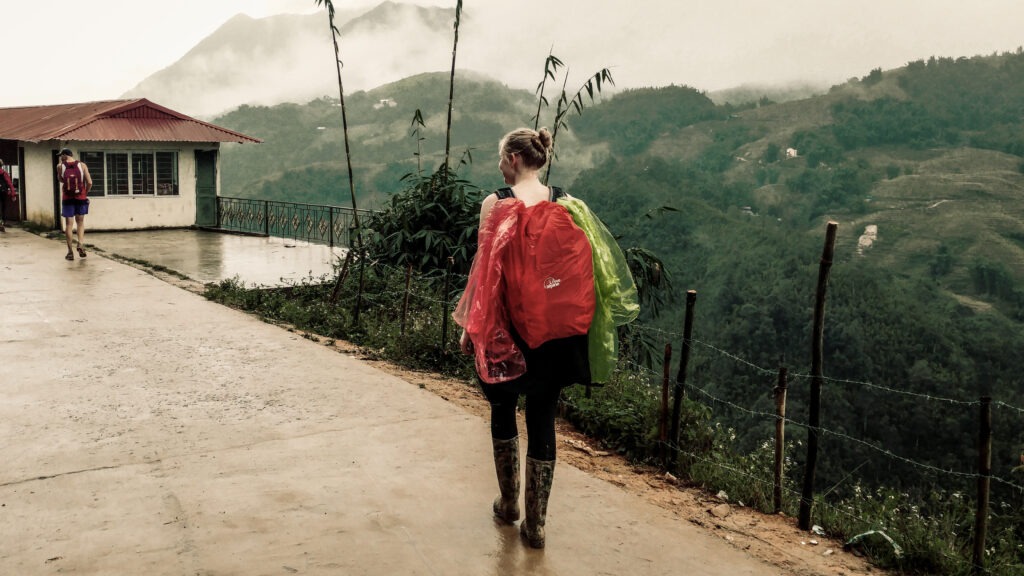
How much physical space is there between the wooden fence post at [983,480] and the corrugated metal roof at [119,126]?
1694cm

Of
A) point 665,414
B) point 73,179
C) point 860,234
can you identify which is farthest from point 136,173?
point 860,234

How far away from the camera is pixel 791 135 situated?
107 meters

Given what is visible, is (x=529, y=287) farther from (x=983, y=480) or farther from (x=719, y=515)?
(x=983, y=480)

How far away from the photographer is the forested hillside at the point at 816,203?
39750mm

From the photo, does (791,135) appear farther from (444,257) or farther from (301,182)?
(444,257)

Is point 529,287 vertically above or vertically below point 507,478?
above

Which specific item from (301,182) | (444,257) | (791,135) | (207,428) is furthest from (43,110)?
(791,135)

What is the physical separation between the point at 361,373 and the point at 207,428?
1562 millimetres

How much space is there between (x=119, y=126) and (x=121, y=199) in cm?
159

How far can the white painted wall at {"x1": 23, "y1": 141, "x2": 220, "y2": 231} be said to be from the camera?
57.5 feet

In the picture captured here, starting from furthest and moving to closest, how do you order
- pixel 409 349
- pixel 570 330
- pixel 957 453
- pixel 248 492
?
pixel 957 453, pixel 409 349, pixel 248 492, pixel 570 330

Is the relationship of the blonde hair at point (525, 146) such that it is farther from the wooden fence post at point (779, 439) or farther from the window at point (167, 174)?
the window at point (167, 174)

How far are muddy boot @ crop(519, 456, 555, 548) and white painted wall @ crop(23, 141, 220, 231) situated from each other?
17056 mm

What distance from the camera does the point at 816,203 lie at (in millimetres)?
89875
